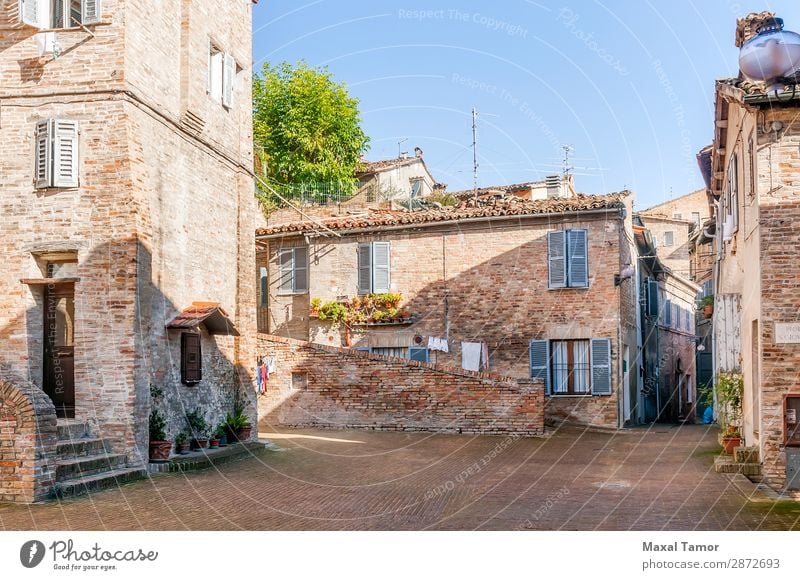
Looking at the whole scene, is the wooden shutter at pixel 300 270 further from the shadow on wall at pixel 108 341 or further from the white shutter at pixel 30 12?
the white shutter at pixel 30 12

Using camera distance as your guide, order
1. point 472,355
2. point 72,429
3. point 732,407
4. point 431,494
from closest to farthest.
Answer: point 431,494 → point 72,429 → point 732,407 → point 472,355

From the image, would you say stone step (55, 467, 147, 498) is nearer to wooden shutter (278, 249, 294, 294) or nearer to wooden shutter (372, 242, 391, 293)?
wooden shutter (372, 242, 391, 293)

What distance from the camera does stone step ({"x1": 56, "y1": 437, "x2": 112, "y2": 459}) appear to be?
32.1 ft

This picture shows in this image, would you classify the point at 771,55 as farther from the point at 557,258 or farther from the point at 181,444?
the point at 557,258

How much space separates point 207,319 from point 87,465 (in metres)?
3.48

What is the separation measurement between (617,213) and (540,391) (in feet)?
15.4

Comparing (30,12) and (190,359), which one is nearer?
(30,12)

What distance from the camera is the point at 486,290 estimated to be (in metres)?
19.5

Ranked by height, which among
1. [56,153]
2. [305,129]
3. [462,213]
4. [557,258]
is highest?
[305,129]

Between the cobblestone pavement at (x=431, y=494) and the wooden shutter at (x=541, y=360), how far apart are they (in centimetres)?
389

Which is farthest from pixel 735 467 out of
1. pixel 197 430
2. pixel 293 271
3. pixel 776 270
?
pixel 293 271

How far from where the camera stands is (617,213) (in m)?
18.5

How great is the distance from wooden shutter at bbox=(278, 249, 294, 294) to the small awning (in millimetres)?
7647

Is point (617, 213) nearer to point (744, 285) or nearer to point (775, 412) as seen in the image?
point (744, 285)
